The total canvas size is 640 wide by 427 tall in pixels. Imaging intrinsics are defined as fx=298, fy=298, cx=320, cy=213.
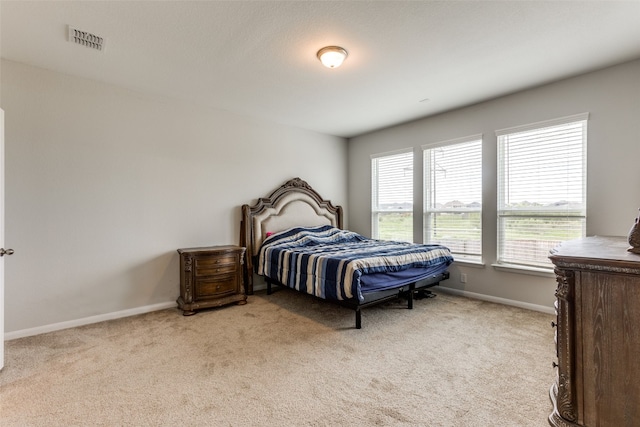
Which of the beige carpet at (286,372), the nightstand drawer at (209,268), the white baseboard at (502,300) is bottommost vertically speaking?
the beige carpet at (286,372)

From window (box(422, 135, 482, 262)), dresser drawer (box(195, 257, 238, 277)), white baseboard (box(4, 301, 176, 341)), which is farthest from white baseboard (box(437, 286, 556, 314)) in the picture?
white baseboard (box(4, 301, 176, 341))

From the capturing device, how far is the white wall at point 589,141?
284cm

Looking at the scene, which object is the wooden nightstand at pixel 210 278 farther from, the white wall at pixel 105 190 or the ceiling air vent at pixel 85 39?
the ceiling air vent at pixel 85 39

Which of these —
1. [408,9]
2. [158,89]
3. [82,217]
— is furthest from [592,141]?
[82,217]

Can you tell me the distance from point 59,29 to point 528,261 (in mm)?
4995

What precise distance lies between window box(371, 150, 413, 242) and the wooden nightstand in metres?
2.53

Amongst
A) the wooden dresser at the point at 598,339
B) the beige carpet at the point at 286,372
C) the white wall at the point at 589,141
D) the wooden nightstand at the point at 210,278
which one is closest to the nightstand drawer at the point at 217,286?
the wooden nightstand at the point at 210,278

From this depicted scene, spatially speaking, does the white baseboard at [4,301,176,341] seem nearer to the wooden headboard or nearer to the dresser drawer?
the dresser drawer

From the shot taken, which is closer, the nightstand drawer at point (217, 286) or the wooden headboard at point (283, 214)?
the nightstand drawer at point (217, 286)

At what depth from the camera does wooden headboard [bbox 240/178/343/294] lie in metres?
4.24

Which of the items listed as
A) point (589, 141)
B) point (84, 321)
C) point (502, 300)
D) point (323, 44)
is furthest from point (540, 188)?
point (84, 321)

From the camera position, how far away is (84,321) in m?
3.08

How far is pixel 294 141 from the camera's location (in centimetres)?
490

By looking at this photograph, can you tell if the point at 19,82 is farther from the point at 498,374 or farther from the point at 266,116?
the point at 498,374
